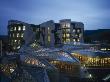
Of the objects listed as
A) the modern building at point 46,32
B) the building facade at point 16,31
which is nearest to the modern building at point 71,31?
the modern building at point 46,32

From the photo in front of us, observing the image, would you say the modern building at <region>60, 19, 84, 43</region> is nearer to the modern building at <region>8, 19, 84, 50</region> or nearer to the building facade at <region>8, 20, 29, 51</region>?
the modern building at <region>8, 19, 84, 50</region>

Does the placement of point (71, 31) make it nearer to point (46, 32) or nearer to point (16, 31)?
point (46, 32)

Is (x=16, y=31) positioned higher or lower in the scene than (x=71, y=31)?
higher

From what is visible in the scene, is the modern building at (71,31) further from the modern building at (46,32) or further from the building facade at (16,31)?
the building facade at (16,31)

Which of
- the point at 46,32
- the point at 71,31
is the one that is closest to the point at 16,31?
the point at 46,32

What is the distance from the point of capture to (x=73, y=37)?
8594 cm

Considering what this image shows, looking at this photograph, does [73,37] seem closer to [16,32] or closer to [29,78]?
[16,32]

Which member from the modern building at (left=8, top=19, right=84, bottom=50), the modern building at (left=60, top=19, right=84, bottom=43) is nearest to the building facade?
the modern building at (left=8, top=19, right=84, bottom=50)

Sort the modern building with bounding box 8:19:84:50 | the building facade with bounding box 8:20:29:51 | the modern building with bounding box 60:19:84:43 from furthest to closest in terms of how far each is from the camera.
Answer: the modern building with bounding box 60:19:84:43
the building facade with bounding box 8:20:29:51
the modern building with bounding box 8:19:84:50

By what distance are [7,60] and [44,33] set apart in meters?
53.3

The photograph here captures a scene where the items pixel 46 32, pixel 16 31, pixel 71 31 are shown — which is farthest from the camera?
pixel 71 31

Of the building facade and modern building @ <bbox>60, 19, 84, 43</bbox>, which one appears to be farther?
modern building @ <bbox>60, 19, 84, 43</bbox>

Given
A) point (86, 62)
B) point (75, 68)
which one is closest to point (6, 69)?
point (75, 68)

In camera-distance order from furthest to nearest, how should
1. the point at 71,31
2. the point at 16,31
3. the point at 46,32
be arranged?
the point at 71,31, the point at 16,31, the point at 46,32
